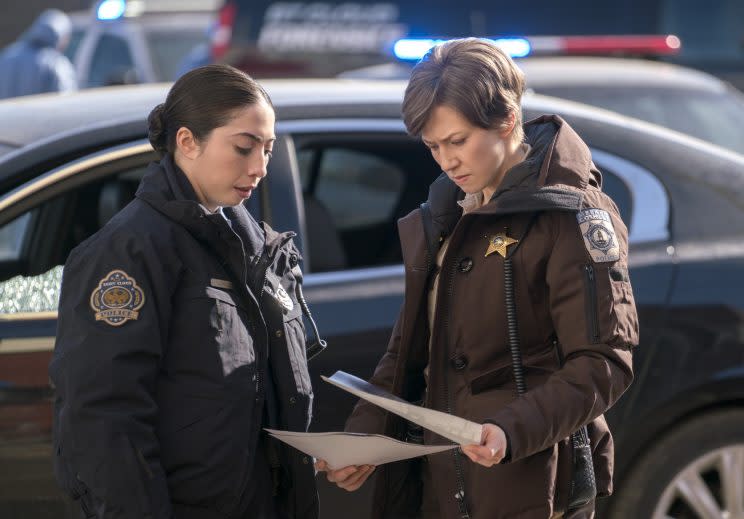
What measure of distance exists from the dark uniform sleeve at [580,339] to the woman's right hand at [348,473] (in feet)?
1.20

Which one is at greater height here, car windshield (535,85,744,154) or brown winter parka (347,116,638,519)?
car windshield (535,85,744,154)

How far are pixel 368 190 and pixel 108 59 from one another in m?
7.26

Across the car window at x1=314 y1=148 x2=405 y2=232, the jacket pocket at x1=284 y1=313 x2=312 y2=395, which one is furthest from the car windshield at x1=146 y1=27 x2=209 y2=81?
the jacket pocket at x1=284 y1=313 x2=312 y2=395

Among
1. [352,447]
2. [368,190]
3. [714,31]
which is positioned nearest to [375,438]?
[352,447]

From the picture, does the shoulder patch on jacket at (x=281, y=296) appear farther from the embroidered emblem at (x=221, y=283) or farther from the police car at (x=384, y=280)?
the police car at (x=384, y=280)

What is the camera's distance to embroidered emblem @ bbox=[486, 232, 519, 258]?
84.4 inches

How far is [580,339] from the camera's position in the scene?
6.84 ft

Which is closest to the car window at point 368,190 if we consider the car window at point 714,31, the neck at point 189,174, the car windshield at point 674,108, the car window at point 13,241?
the car window at point 13,241

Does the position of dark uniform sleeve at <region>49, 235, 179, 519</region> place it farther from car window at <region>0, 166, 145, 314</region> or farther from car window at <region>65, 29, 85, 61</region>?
car window at <region>65, 29, 85, 61</region>

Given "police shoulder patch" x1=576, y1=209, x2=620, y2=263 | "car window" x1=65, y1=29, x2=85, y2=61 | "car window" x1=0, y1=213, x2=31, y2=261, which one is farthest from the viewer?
"car window" x1=65, y1=29, x2=85, y2=61

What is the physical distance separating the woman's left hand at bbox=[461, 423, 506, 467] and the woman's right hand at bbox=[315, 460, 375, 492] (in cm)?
34

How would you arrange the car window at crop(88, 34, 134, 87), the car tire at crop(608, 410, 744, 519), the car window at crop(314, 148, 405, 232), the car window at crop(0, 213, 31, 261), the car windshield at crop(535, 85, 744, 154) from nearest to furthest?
1. the car tire at crop(608, 410, 744, 519)
2. the car window at crop(0, 213, 31, 261)
3. the car window at crop(314, 148, 405, 232)
4. the car windshield at crop(535, 85, 744, 154)
5. the car window at crop(88, 34, 134, 87)

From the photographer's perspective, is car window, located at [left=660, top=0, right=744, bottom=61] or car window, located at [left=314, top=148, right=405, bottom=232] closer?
car window, located at [left=314, top=148, right=405, bottom=232]

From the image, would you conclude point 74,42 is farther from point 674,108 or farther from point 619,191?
point 619,191
